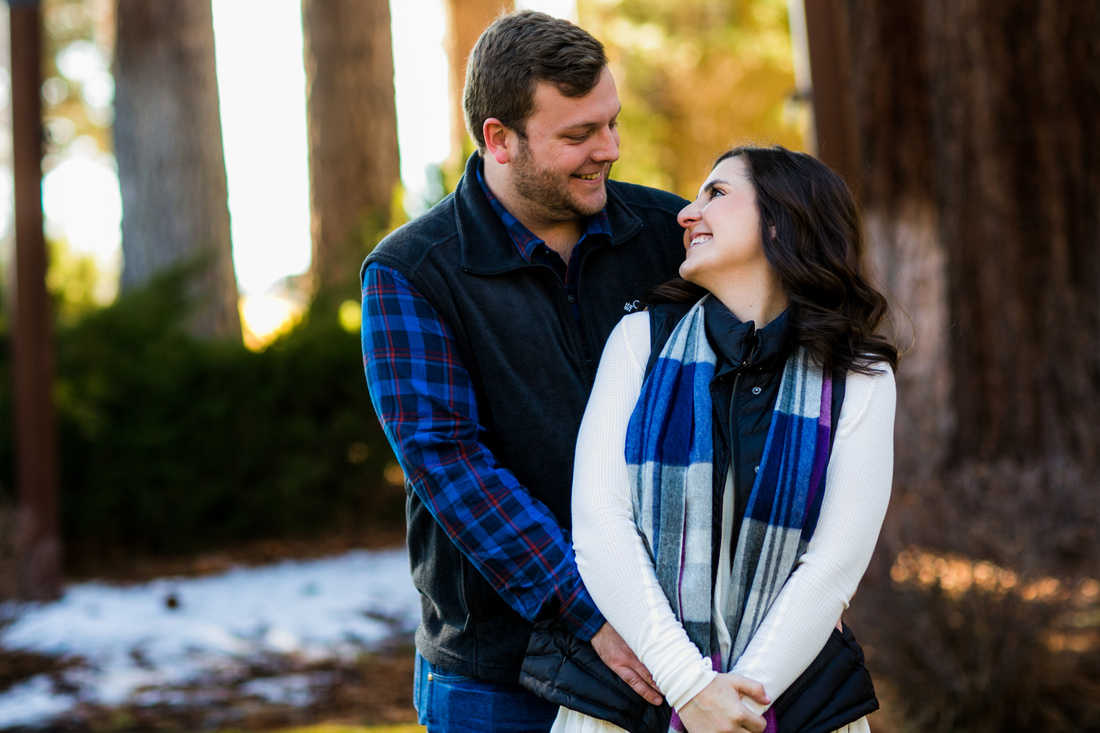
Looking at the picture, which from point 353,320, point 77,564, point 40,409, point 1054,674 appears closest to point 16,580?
point 40,409

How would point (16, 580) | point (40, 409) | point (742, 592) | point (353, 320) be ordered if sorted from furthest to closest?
point (353, 320)
point (40, 409)
point (16, 580)
point (742, 592)

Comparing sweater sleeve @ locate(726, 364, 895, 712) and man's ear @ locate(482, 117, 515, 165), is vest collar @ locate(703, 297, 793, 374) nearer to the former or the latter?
sweater sleeve @ locate(726, 364, 895, 712)

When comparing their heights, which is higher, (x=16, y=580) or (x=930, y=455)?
(x=930, y=455)

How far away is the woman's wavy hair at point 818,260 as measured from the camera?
2090mm

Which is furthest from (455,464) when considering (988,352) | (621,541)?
(988,352)

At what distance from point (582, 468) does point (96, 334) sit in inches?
251

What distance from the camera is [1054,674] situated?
12.9 ft

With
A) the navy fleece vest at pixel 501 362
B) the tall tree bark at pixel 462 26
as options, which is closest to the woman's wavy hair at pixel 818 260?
the navy fleece vest at pixel 501 362

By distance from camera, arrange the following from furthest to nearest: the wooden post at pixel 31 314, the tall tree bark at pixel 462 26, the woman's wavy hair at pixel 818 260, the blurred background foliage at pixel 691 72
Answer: the blurred background foliage at pixel 691 72, the tall tree bark at pixel 462 26, the wooden post at pixel 31 314, the woman's wavy hair at pixel 818 260

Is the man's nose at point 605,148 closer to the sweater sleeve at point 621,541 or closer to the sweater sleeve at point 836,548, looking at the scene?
the sweater sleeve at point 621,541

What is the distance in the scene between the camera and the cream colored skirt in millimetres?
2035

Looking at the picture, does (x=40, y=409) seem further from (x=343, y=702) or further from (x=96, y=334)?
(x=343, y=702)

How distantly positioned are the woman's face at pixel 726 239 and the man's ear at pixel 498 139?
43 cm

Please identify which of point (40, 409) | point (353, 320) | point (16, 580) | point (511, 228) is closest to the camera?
point (511, 228)
